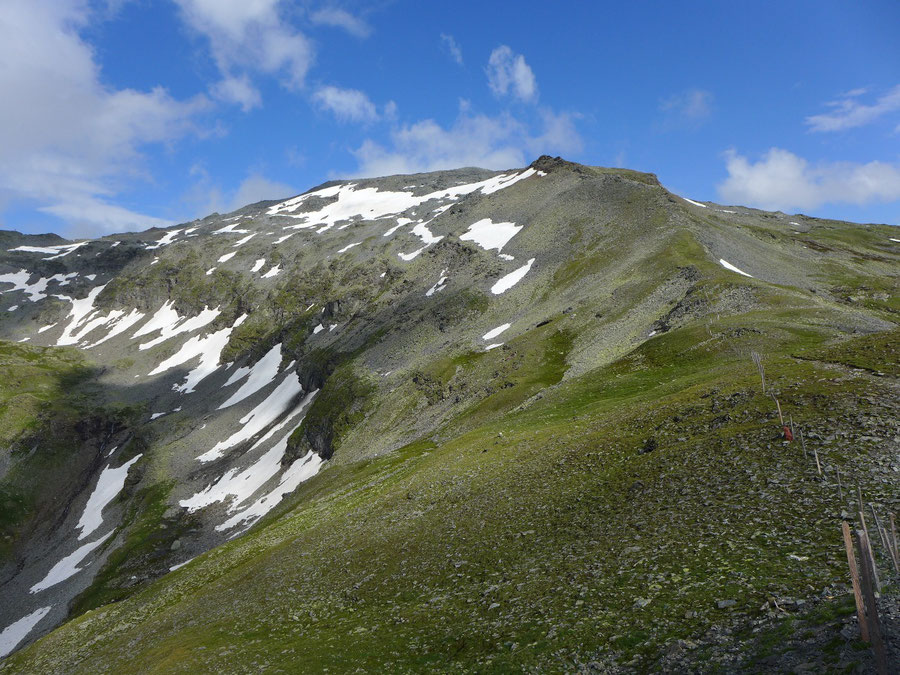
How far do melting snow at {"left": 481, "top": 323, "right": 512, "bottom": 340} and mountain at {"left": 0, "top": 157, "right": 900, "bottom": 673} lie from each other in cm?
91

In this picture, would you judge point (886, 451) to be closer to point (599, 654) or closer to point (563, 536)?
point (563, 536)

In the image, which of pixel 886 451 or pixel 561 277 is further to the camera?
pixel 561 277

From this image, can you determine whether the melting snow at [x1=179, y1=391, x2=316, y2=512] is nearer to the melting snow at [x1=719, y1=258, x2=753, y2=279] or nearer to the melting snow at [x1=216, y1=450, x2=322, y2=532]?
the melting snow at [x1=216, y1=450, x2=322, y2=532]

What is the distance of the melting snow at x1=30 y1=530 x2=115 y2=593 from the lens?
103 m

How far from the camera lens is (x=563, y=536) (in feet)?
81.7

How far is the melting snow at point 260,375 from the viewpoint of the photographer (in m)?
151

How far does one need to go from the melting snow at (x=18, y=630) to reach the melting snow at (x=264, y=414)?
39893mm

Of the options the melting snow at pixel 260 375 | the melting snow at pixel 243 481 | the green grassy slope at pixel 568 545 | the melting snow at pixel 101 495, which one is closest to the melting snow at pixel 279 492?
the melting snow at pixel 243 481

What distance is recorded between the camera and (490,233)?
150 metres

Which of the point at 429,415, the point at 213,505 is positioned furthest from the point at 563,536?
the point at 213,505

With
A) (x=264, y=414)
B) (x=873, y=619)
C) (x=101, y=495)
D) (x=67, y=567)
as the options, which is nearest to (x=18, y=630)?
(x=67, y=567)

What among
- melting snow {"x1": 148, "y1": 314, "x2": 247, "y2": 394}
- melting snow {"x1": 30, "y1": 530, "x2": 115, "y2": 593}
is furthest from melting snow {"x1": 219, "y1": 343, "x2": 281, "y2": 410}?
melting snow {"x1": 30, "y1": 530, "x2": 115, "y2": 593}

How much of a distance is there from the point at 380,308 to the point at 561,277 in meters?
53.6

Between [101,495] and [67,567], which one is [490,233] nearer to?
[101,495]
